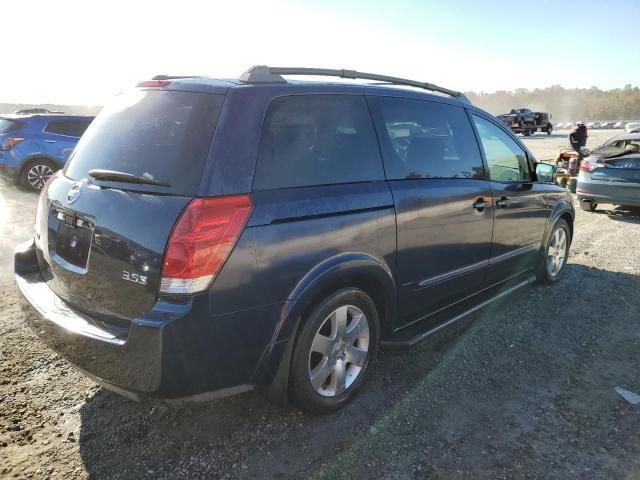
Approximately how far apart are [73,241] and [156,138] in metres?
0.72

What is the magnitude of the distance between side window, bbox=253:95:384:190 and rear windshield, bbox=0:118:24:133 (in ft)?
32.6

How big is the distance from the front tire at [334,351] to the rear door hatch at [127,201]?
2.88 ft

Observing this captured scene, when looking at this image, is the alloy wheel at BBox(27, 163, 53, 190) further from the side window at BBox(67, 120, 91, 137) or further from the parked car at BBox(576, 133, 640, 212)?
the parked car at BBox(576, 133, 640, 212)

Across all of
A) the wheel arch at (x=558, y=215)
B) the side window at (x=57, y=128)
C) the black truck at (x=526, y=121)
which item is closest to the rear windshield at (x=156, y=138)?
the wheel arch at (x=558, y=215)

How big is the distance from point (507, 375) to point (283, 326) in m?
1.85

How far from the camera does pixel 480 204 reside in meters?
3.70

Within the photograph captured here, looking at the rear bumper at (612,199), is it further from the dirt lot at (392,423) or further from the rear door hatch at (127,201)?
the rear door hatch at (127,201)

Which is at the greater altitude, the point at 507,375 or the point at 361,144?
the point at 361,144

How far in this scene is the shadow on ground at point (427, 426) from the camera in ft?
7.84

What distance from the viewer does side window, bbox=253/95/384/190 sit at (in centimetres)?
240

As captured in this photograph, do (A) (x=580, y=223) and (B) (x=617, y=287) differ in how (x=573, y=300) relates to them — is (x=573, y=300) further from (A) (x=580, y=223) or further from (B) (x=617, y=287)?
(A) (x=580, y=223)

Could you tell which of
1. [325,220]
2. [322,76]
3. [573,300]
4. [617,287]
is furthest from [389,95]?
[617,287]

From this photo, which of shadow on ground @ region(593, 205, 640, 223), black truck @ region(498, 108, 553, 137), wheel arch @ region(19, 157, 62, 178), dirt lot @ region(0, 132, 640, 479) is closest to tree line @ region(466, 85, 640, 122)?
black truck @ region(498, 108, 553, 137)

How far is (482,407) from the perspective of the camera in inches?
115
